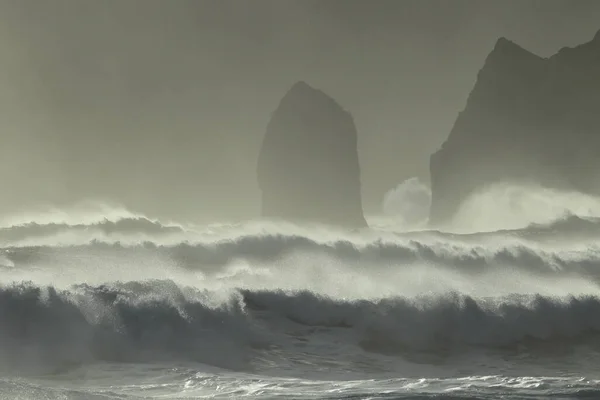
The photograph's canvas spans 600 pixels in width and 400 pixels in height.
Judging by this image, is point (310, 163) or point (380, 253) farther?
point (310, 163)

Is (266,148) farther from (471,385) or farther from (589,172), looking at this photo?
(471,385)

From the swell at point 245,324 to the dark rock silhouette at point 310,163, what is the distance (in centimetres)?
5344

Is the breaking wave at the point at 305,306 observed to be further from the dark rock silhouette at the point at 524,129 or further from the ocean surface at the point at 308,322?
the dark rock silhouette at the point at 524,129

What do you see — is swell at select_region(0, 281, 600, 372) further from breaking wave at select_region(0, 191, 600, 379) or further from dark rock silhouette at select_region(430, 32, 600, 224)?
dark rock silhouette at select_region(430, 32, 600, 224)

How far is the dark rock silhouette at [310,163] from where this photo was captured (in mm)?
68125

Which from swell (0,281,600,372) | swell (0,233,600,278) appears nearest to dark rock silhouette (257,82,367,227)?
swell (0,233,600,278)

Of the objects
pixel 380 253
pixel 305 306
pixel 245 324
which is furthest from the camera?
pixel 380 253

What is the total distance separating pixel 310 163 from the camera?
72.3m

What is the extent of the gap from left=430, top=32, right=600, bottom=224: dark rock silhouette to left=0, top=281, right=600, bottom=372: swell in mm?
51681

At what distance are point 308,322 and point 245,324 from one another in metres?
1.39

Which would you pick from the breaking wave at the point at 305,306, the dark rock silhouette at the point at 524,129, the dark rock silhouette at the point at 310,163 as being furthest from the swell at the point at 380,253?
the dark rock silhouette at the point at 310,163

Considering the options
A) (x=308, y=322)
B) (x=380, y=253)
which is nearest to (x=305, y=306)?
(x=308, y=322)

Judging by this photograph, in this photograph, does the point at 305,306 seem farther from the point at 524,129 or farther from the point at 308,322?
the point at 524,129

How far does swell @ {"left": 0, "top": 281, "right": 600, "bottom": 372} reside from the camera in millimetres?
10430
